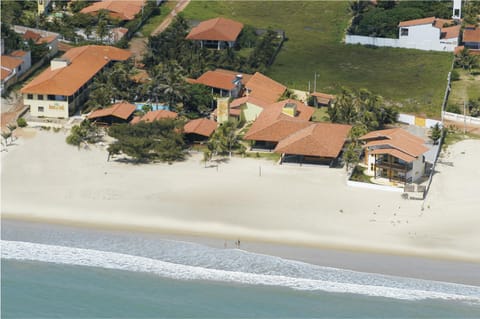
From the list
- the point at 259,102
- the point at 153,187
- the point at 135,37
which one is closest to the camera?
the point at 153,187

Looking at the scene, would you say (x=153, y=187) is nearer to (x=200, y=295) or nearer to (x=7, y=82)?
(x=200, y=295)

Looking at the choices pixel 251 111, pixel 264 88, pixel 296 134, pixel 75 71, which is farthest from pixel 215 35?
pixel 296 134

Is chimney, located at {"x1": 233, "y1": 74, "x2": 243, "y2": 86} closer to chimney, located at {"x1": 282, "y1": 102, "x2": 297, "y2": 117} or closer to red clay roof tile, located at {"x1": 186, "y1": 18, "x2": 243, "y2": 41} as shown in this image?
chimney, located at {"x1": 282, "y1": 102, "x2": 297, "y2": 117}

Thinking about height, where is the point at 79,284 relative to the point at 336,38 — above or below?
below

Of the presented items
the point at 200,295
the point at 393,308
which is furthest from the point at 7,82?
the point at 393,308

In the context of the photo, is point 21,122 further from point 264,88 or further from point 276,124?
point 264,88

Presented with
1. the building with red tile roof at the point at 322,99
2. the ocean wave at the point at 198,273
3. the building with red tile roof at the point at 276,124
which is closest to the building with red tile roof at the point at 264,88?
the building with red tile roof at the point at 322,99
